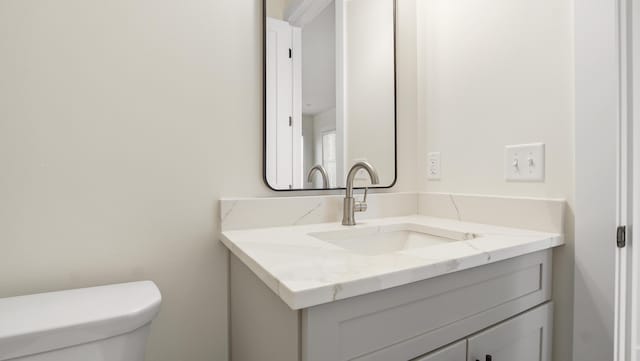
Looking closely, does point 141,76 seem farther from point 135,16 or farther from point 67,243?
point 67,243

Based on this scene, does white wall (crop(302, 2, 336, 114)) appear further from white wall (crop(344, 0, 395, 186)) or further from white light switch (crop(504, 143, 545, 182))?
white light switch (crop(504, 143, 545, 182))

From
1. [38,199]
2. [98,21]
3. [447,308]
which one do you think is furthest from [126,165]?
[447,308]

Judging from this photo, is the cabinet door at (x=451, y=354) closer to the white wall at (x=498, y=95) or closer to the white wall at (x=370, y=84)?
the white wall at (x=498, y=95)

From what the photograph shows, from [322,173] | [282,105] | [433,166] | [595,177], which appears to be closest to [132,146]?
[282,105]

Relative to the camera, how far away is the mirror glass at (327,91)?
1048mm

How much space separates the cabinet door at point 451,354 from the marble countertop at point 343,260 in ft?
0.56

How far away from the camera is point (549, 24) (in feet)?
3.08

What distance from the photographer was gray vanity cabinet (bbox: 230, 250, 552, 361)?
543 mm

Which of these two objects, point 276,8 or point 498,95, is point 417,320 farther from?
point 276,8

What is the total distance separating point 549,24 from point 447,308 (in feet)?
2.81

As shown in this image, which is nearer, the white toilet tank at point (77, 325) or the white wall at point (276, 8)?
the white toilet tank at point (77, 325)

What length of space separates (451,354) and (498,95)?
81cm

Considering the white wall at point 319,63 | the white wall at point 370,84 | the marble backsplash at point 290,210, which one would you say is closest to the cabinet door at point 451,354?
the marble backsplash at point 290,210

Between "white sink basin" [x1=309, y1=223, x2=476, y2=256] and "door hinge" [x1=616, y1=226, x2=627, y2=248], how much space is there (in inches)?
13.1
